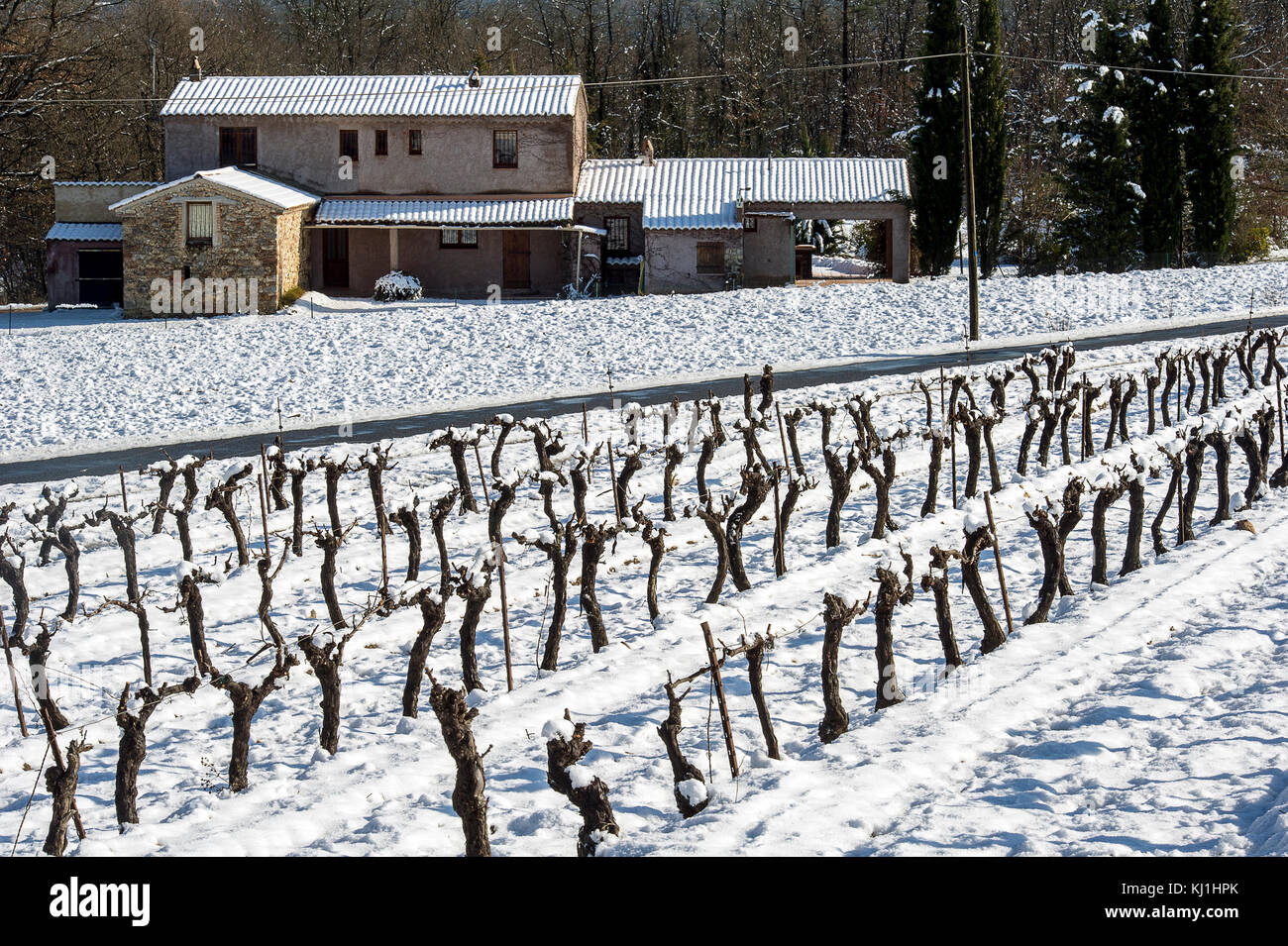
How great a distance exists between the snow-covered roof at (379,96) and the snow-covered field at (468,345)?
6.87 metres

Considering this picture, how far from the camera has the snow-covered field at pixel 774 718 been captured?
7.95 meters

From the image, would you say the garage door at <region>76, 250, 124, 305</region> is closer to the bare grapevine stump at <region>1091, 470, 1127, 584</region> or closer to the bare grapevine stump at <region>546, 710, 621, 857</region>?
the bare grapevine stump at <region>1091, 470, 1127, 584</region>

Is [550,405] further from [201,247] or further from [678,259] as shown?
[678,259]

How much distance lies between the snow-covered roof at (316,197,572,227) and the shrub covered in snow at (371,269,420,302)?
1.74 metres

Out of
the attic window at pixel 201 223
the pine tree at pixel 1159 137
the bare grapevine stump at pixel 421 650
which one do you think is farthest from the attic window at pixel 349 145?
the bare grapevine stump at pixel 421 650

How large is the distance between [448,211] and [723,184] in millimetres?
8510

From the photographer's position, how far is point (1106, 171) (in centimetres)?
4272

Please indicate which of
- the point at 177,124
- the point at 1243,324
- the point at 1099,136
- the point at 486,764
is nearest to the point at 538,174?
the point at 177,124

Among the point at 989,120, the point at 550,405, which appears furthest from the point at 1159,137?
the point at 550,405

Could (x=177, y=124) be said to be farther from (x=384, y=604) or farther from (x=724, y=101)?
(x=384, y=604)

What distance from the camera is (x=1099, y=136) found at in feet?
141

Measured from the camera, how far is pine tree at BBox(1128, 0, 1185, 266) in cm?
4353

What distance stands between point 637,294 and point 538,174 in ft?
17.1

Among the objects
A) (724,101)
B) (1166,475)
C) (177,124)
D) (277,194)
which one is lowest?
(1166,475)
